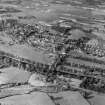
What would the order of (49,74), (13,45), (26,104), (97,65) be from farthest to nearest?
(13,45) < (97,65) < (49,74) < (26,104)

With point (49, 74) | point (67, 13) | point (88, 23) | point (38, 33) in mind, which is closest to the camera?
point (49, 74)

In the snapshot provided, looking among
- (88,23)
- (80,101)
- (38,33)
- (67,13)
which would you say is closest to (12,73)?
(80,101)

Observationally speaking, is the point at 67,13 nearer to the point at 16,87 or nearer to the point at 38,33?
the point at 38,33

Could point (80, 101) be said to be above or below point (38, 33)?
below

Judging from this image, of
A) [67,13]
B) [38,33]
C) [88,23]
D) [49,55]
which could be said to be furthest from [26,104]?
[67,13]

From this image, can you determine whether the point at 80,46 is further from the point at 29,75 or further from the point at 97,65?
the point at 29,75

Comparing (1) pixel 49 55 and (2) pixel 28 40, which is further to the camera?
(2) pixel 28 40
